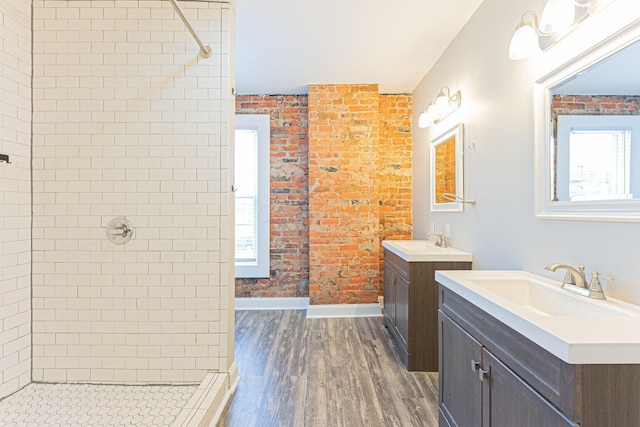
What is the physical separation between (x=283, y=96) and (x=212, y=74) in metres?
1.96

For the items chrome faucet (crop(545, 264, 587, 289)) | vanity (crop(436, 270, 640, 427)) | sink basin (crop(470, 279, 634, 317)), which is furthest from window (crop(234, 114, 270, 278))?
chrome faucet (crop(545, 264, 587, 289))

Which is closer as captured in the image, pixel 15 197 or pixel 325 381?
pixel 15 197

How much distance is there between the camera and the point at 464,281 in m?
1.49

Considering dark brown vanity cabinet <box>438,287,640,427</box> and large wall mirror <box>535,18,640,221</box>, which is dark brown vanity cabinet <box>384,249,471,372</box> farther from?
large wall mirror <box>535,18,640,221</box>

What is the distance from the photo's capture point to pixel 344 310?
3648 mm

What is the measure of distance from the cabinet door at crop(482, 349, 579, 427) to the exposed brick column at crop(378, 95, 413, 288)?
2739mm

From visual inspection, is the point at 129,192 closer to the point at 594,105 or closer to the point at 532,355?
the point at 532,355

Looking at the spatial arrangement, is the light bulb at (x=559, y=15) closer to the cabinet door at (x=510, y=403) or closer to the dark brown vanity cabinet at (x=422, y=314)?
the cabinet door at (x=510, y=403)

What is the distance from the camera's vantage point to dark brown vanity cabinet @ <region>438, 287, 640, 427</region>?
787 mm

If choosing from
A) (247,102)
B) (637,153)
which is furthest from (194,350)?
(247,102)

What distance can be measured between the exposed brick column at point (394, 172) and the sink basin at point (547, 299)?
236cm

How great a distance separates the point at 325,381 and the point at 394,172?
2.57m

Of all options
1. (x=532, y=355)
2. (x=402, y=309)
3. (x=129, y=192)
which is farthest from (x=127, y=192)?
(x=532, y=355)

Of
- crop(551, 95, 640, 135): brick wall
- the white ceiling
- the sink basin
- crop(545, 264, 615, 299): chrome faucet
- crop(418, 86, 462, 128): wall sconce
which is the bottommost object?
the sink basin
